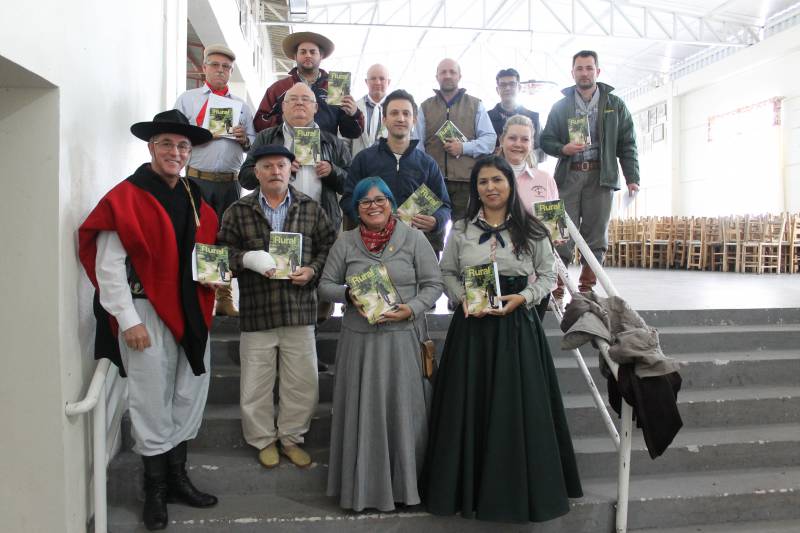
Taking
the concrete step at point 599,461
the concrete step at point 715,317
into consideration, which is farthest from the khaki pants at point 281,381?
the concrete step at point 715,317

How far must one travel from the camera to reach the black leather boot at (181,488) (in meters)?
2.82

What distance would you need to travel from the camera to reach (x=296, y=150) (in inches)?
128

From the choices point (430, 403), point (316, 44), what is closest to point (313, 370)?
point (430, 403)

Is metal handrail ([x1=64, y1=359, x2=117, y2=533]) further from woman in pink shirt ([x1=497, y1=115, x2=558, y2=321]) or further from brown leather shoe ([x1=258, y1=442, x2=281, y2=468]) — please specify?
woman in pink shirt ([x1=497, y1=115, x2=558, y2=321])

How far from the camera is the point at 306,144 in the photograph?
3.26 meters

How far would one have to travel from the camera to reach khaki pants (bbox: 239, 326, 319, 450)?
2.94 metres

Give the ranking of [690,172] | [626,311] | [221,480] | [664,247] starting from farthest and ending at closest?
[690,172], [664,247], [221,480], [626,311]

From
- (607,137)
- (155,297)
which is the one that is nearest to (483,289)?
(155,297)

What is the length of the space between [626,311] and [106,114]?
9.36ft

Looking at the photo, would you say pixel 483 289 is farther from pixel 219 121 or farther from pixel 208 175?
pixel 208 175

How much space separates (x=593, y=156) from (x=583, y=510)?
8.44 feet

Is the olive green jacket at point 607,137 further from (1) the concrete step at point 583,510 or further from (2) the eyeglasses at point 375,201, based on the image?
(1) the concrete step at point 583,510

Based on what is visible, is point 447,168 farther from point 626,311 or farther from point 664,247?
point 664,247

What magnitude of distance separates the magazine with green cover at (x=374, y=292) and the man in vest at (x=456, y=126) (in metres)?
1.55
